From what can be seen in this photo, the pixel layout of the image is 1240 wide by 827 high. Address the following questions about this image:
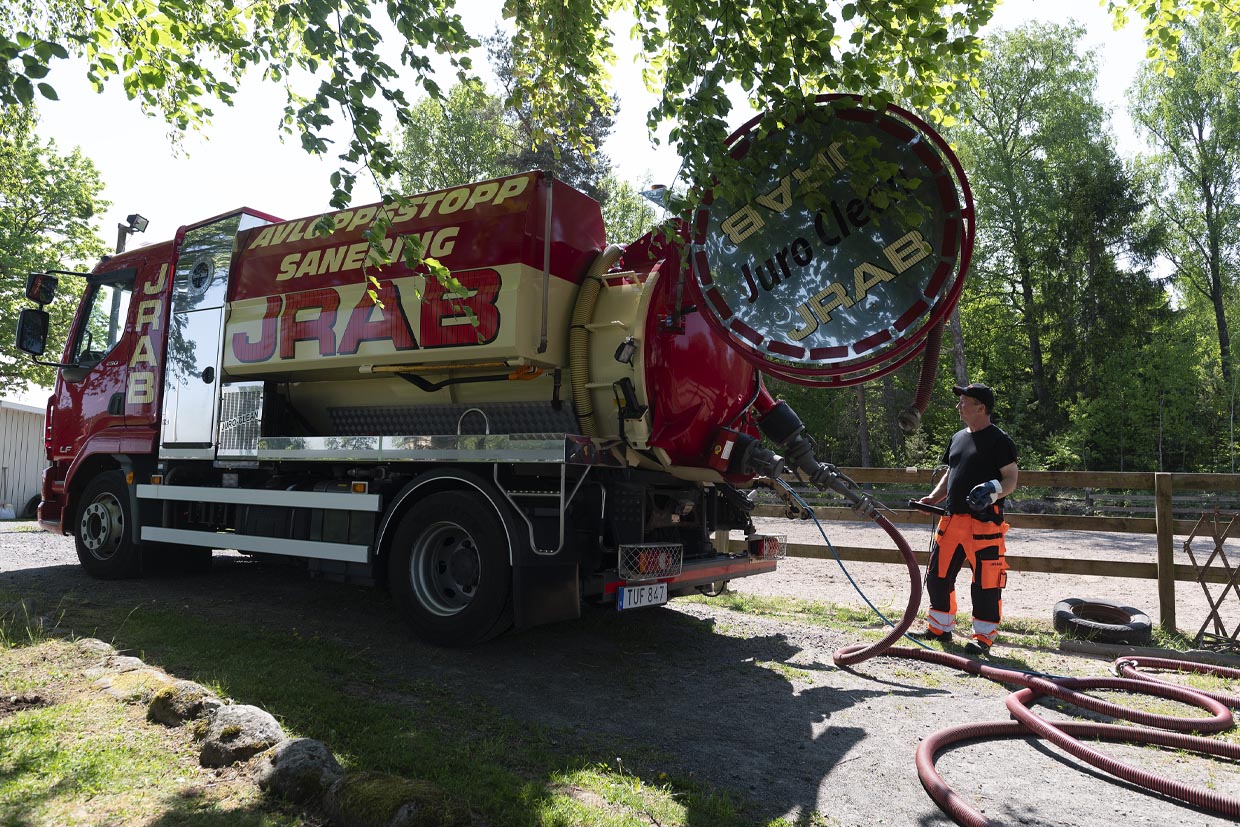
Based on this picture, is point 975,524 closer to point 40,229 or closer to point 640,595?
point 640,595

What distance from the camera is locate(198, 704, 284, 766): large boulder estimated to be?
2.97 m

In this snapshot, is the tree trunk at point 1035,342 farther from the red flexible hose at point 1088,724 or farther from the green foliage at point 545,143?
the red flexible hose at point 1088,724

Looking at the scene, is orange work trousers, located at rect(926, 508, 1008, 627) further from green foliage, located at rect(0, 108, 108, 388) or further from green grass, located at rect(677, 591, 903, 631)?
green foliage, located at rect(0, 108, 108, 388)

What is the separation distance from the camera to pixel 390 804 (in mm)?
2420

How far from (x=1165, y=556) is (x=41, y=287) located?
987 cm

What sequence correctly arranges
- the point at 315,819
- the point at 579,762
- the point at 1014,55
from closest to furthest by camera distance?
the point at 315,819 < the point at 579,762 < the point at 1014,55

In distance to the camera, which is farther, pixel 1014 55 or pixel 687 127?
pixel 1014 55

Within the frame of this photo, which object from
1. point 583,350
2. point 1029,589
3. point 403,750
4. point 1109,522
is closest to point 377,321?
point 583,350

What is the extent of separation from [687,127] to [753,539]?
3198 mm

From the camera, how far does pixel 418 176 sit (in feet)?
105

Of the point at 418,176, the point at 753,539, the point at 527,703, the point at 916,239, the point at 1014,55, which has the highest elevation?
the point at 1014,55

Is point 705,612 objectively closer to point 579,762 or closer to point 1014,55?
point 579,762

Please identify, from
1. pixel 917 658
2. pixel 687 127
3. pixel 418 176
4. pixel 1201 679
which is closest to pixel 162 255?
pixel 687 127

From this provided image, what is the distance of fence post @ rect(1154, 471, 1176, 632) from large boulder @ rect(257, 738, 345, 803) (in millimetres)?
6306
